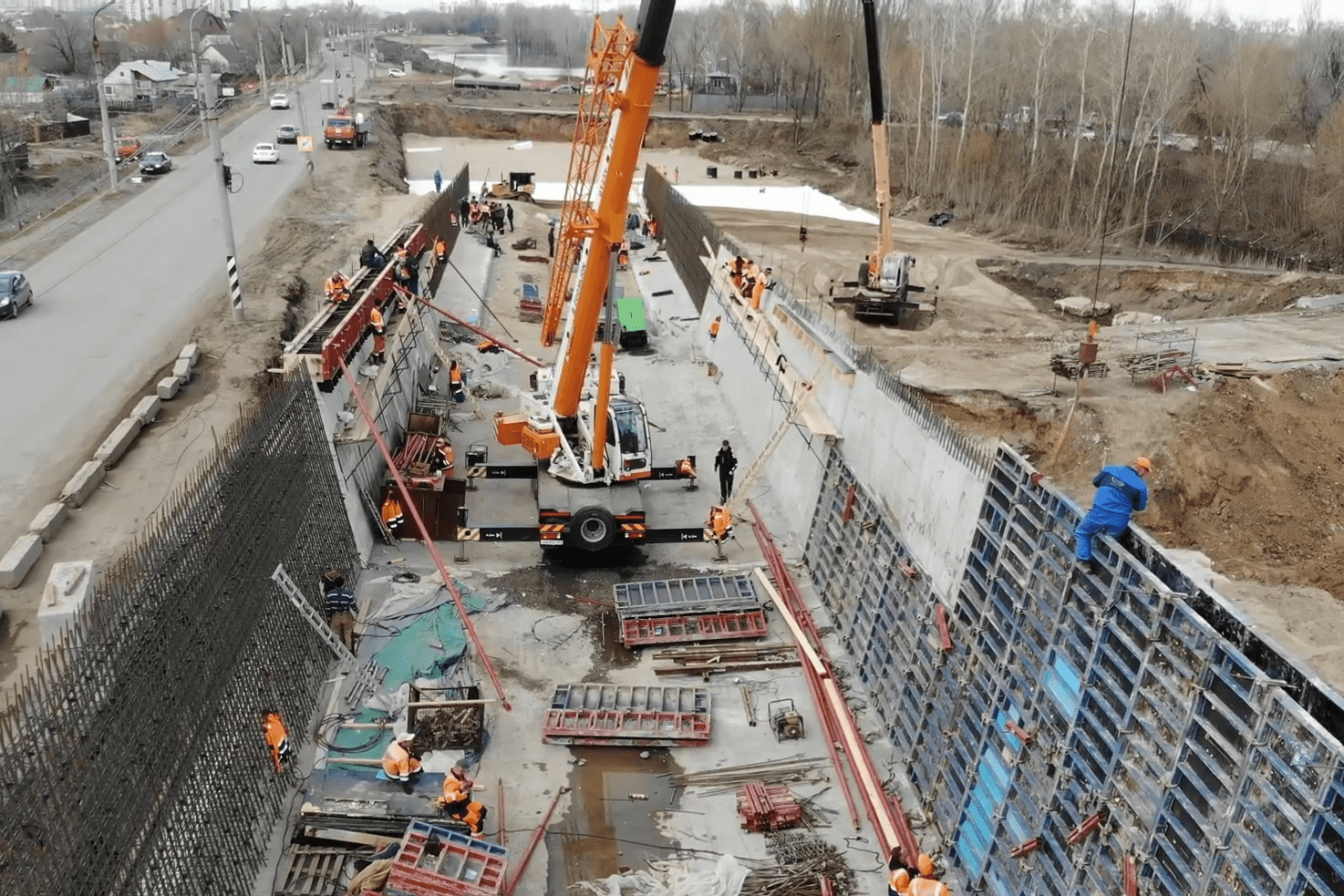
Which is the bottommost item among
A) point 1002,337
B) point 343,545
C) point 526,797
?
point 526,797

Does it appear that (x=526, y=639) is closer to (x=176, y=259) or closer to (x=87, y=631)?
(x=87, y=631)

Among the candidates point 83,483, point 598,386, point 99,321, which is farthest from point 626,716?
point 99,321

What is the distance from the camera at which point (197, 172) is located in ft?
149

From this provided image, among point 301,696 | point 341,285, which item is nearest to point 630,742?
point 301,696

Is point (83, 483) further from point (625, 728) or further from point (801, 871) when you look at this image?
point (801, 871)

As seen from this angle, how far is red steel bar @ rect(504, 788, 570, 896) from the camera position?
33.8 feet

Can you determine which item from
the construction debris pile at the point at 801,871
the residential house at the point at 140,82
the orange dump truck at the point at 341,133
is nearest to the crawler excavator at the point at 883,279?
the construction debris pile at the point at 801,871

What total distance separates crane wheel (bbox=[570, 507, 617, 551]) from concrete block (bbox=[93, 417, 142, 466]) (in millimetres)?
7743

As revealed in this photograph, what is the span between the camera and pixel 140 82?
89.1 m

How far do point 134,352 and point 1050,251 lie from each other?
32749 millimetres

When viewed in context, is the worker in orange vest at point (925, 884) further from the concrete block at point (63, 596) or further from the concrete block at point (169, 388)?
the concrete block at point (169, 388)

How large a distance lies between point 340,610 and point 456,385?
997 cm

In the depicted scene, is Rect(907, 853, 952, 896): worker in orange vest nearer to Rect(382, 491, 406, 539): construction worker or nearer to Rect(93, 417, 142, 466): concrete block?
Rect(382, 491, 406, 539): construction worker

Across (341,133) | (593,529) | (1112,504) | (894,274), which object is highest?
(341,133)
